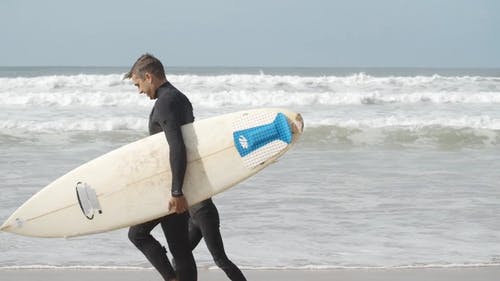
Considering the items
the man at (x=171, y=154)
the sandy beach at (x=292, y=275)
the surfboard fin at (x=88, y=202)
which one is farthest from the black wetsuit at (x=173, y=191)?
the sandy beach at (x=292, y=275)

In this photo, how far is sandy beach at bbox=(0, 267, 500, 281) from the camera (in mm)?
4410

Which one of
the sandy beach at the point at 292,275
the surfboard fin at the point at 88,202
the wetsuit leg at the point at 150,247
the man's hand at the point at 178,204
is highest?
the man's hand at the point at 178,204

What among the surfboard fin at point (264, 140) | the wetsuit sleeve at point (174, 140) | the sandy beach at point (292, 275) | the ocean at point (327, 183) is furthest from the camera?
the ocean at point (327, 183)

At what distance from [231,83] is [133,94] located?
4.80 meters

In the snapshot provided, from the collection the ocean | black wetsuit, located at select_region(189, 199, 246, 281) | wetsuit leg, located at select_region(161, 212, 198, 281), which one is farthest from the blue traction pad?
the ocean

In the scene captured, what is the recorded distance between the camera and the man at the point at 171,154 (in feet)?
10.3

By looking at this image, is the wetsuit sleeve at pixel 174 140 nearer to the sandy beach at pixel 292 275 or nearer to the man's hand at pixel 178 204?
the man's hand at pixel 178 204

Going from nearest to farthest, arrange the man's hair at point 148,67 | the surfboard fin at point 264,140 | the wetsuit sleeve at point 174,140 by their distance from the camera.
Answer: the wetsuit sleeve at point 174,140, the man's hair at point 148,67, the surfboard fin at point 264,140

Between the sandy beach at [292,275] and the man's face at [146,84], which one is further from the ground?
the man's face at [146,84]

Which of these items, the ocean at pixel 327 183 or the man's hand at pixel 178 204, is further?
the ocean at pixel 327 183

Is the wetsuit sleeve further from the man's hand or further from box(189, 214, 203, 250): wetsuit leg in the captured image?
box(189, 214, 203, 250): wetsuit leg

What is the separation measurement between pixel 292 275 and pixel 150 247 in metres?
1.36

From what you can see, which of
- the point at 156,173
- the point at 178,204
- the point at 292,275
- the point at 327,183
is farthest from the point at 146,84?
the point at 327,183

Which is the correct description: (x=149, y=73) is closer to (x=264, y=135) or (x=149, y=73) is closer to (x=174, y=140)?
(x=174, y=140)
